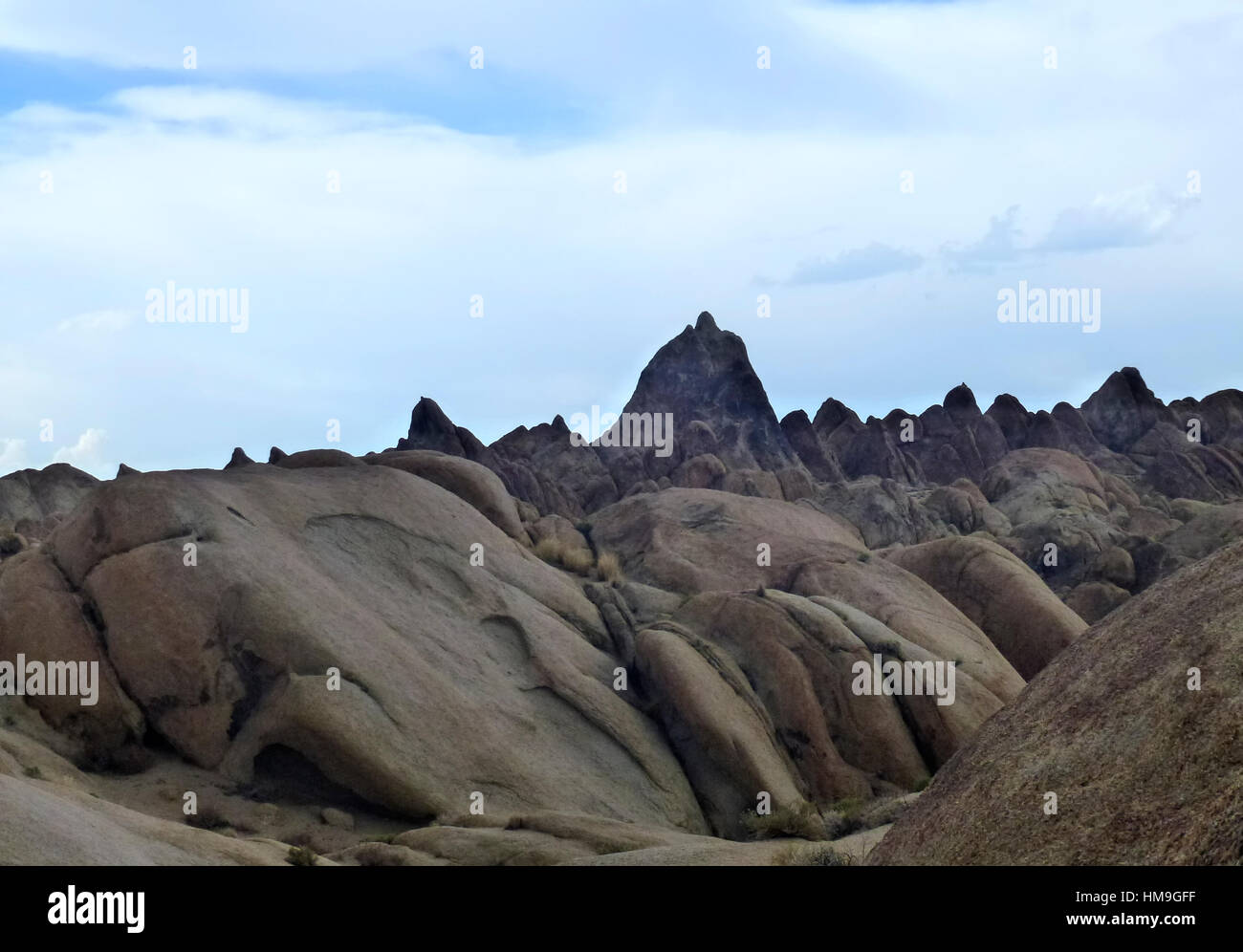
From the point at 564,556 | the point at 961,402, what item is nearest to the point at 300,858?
the point at 564,556

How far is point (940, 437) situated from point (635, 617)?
6938 centimetres

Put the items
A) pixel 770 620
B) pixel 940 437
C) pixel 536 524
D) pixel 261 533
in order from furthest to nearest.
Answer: pixel 940 437 < pixel 536 524 < pixel 770 620 < pixel 261 533

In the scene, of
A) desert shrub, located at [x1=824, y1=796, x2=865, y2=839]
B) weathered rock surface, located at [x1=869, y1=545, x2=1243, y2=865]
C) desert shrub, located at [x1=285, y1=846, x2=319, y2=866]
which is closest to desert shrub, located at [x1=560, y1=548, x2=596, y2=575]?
desert shrub, located at [x1=824, y1=796, x2=865, y2=839]

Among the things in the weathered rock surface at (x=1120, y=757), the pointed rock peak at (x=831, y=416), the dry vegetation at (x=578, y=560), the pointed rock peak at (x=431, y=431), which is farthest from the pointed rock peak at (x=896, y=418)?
the weathered rock surface at (x=1120, y=757)

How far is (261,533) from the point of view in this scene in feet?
80.6

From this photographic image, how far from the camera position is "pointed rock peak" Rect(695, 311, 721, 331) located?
77.9 metres

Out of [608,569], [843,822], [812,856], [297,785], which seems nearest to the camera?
[812,856]

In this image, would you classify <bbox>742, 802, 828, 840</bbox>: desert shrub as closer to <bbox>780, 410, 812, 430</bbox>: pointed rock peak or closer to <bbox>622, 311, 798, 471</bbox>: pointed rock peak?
<bbox>622, 311, 798, 471</bbox>: pointed rock peak

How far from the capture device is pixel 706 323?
78.2m

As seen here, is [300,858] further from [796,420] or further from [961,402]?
[961,402]

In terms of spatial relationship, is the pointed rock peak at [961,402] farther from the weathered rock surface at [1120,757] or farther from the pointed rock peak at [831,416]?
the weathered rock surface at [1120,757]

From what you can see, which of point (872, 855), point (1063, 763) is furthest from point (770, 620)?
point (1063, 763)

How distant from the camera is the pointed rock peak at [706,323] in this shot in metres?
77.9
